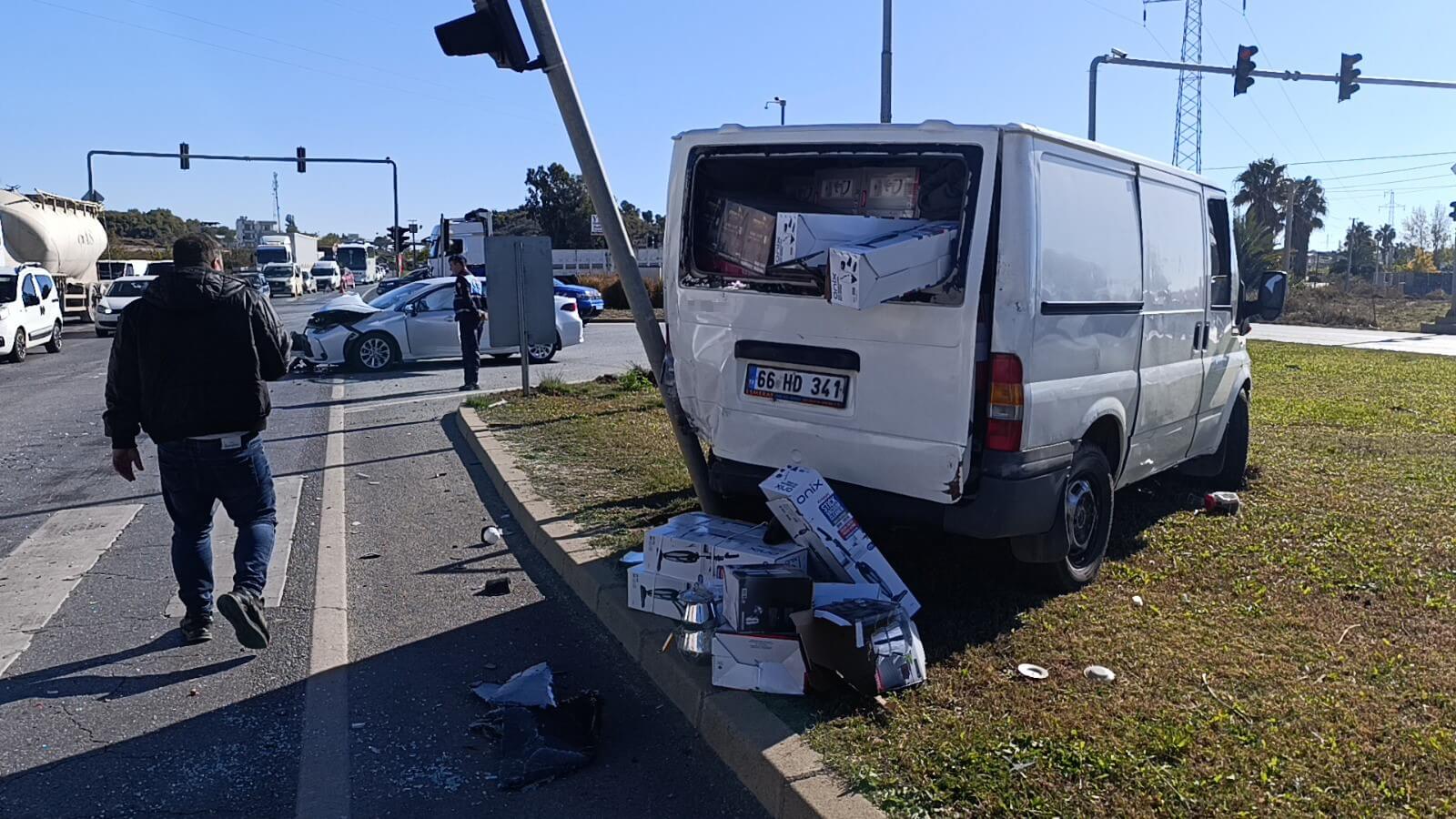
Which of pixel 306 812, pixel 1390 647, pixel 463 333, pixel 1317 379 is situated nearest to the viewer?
pixel 306 812

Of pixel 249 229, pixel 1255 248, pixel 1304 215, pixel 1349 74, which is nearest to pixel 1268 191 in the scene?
pixel 1304 215

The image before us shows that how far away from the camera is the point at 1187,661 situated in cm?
473

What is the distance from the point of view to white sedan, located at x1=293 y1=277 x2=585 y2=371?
56.4 feet

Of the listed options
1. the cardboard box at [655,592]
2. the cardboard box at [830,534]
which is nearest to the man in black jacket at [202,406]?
the cardboard box at [655,592]

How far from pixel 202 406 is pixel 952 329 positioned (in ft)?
10.8

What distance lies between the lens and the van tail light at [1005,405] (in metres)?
4.91

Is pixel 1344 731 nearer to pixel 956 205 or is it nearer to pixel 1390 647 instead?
pixel 1390 647

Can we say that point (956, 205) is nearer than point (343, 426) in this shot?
Yes

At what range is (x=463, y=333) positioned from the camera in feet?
49.3

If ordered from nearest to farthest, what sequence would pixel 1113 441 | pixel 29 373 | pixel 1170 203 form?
pixel 1113 441
pixel 1170 203
pixel 29 373

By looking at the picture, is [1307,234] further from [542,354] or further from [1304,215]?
[542,354]

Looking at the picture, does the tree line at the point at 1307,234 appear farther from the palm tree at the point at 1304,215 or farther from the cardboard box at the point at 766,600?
the cardboard box at the point at 766,600

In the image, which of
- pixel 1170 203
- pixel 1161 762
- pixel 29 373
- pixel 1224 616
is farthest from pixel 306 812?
pixel 29 373

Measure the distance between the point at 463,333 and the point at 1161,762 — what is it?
40.8 feet
